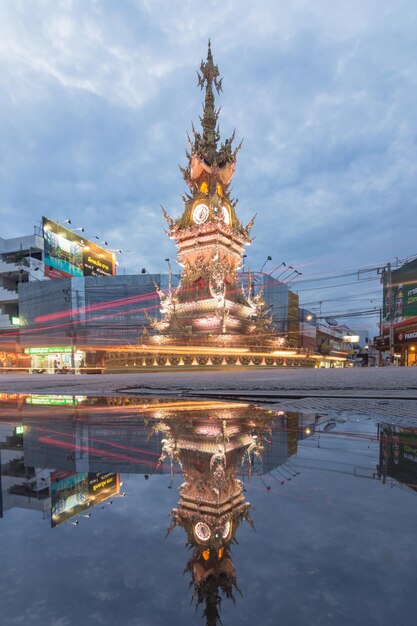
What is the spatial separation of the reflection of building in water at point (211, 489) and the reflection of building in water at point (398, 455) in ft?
2.55

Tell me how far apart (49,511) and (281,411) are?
3.30 meters

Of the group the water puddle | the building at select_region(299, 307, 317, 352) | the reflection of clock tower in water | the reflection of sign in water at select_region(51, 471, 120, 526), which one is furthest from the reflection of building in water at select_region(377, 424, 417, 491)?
the building at select_region(299, 307, 317, 352)

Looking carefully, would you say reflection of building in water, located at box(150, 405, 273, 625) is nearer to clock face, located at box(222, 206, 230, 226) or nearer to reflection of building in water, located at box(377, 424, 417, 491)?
reflection of building in water, located at box(377, 424, 417, 491)

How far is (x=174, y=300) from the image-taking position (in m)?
22.0

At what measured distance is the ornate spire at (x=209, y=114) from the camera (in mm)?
24109

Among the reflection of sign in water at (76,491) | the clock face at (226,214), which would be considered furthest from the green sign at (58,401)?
the clock face at (226,214)

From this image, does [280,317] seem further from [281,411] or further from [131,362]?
[281,411]

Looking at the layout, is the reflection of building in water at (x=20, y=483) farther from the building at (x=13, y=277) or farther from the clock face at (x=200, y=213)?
the building at (x=13, y=277)

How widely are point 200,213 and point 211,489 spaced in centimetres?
2231

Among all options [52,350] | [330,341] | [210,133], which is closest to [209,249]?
[210,133]

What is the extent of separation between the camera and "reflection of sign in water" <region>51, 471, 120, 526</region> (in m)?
1.46

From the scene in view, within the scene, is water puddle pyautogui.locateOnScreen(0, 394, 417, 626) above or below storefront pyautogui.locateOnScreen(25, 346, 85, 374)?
above

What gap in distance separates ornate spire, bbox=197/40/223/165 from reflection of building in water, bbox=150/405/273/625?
23.6 m

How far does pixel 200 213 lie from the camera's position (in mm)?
22656
